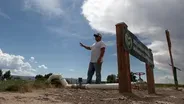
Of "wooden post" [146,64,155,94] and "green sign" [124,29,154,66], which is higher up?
"green sign" [124,29,154,66]

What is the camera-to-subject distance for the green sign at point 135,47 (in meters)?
6.40

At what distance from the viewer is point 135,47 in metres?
7.19

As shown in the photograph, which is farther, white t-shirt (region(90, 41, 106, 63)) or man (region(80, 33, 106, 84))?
white t-shirt (region(90, 41, 106, 63))

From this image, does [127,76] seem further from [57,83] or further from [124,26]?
[57,83]

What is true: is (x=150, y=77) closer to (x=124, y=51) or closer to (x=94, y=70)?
(x=94, y=70)

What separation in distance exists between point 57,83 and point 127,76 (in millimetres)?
2544

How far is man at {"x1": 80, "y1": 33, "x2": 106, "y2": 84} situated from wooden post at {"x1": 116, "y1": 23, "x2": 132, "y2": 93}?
1.45 metres

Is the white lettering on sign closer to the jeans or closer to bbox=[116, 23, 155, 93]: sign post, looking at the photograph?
bbox=[116, 23, 155, 93]: sign post

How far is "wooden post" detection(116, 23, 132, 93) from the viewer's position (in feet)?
19.2

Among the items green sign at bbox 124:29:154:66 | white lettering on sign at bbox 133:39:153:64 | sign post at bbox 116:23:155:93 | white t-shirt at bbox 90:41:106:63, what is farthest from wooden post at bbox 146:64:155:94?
white t-shirt at bbox 90:41:106:63

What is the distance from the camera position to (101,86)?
23.2 ft

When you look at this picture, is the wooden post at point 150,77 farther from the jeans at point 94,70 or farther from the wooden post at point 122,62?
the wooden post at point 122,62

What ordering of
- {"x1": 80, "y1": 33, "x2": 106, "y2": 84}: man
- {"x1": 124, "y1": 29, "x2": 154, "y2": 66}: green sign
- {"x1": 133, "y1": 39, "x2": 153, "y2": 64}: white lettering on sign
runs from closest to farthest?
1. {"x1": 124, "y1": 29, "x2": 154, "y2": 66}: green sign
2. {"x1": 133, "y1": 39, "x2": 153, "y2": 64}: white lettering on sign
3. {"x1": 80, "y1": 33, "x2": 106, "y2": 84}: man

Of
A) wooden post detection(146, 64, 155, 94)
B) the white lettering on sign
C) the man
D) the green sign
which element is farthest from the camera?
wooden post detection(146, 64, 155, 94)
